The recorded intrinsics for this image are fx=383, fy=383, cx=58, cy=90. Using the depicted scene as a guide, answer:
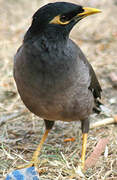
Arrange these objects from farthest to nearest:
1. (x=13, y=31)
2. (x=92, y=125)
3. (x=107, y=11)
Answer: (x=107, y=11), (x=13, y=31), (x=92, y=125)

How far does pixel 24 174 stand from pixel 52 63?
3.32ft

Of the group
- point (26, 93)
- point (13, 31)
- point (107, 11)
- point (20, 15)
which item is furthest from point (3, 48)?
point (26, 93)

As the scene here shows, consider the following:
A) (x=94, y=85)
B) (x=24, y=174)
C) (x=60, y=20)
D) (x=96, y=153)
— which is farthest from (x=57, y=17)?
(x=96, y=153)

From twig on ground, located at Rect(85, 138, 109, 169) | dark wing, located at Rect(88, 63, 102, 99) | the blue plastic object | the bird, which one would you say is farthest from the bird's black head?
twig on ground, located at Rect(85, 138, 109, 169)

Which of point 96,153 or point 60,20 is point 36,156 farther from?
point 60,20

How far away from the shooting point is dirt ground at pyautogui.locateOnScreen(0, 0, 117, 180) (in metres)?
3.72

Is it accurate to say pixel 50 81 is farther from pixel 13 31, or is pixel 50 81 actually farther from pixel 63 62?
pixel 13 31

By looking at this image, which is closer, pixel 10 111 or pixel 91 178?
pixel 91 178

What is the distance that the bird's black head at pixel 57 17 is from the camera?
3258mm

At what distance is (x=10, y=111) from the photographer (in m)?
5.00

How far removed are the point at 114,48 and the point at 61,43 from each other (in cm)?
367

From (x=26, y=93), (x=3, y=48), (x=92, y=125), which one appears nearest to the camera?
(x=26, y=93)

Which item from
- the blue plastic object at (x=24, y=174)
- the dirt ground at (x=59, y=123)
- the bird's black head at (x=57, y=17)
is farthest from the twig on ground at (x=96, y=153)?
the bird's black head at (x=57, y=17)

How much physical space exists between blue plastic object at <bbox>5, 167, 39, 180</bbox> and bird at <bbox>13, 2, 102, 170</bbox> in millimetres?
552
